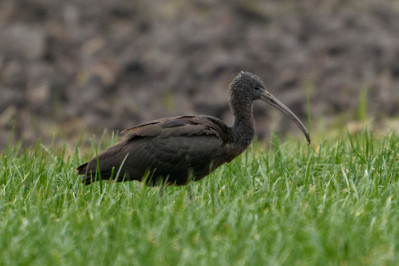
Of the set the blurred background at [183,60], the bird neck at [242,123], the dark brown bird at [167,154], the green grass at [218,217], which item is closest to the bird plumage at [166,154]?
the dark brown bird at [167,154]

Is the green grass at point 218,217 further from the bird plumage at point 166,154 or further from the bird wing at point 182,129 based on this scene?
the bird wing at point 182,129

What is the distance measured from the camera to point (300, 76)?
35.7 ft

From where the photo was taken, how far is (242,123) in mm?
6301

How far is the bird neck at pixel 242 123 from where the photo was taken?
6195 mm

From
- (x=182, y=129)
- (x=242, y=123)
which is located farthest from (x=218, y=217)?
(x=242, y=123)

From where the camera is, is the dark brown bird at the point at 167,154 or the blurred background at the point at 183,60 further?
the blurred background at the point at 183,60

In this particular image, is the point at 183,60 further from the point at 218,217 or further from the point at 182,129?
the point at 218,217

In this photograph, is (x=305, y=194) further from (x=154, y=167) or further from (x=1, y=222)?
(x=1, y=222)

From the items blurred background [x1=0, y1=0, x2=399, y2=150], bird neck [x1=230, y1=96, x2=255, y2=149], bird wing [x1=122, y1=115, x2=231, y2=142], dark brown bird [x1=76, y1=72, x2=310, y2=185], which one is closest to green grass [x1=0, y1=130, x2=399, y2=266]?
dark brown bird [x1=76, y1=72, x2=310, y2=185]

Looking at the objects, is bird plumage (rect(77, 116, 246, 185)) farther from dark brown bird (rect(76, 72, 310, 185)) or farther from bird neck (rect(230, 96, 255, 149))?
bird neck (rect(230, 96, 255, 149))

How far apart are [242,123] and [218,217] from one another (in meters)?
1.88

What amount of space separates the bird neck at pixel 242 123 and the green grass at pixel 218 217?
8.7 inches

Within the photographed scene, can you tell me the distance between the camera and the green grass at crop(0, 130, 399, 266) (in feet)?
13.0

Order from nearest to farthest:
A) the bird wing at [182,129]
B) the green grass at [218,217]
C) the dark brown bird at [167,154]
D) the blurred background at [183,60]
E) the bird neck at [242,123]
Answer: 1. the green grass at [218,217]
2. the dark brown bird at [167,154]
3. the bird wing at [182,129]
4. the bird neck at [242,123]
5. the blurred background at [183,60]
